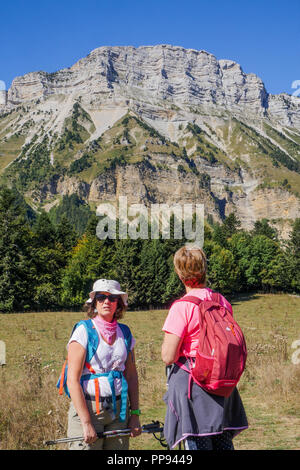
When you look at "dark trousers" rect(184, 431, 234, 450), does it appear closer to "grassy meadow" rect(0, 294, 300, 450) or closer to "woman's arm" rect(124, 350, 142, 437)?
"woman's arm" rect(124, 350, 142, 437)

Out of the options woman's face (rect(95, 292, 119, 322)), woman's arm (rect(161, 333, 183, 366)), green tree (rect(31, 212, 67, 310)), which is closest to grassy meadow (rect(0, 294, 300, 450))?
woman's face (rect(95, 292, 119, 322))

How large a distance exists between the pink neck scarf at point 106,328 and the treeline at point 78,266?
128 ft

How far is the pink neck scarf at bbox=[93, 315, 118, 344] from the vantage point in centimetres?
411

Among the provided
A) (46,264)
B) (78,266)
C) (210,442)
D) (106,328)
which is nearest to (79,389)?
(106,328)

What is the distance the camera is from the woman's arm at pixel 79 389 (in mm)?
3791

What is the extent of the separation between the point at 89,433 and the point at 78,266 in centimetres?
4359

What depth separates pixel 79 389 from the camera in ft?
12.6

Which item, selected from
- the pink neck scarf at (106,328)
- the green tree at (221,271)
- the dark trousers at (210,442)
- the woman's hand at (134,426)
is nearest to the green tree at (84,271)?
the green tree at (221,271)

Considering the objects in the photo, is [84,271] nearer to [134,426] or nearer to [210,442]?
[134,426]

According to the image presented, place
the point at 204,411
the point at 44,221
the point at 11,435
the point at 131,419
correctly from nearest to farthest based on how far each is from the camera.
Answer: the point at 204,411 → the point at 131,419 → the point at 11,435 → the point at 44,221
